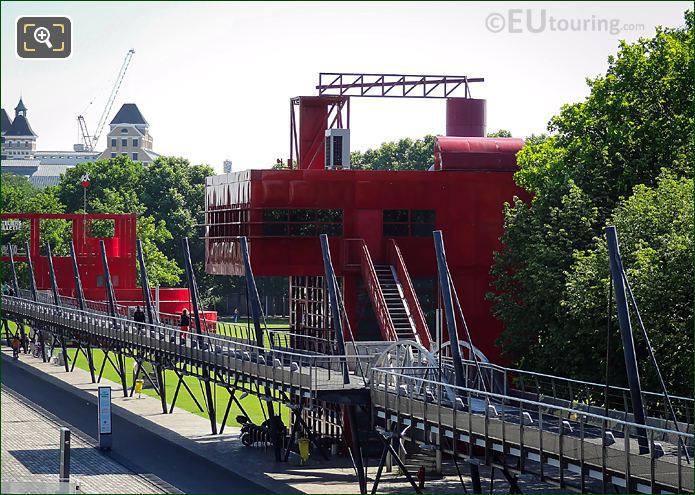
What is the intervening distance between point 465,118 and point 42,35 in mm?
31275

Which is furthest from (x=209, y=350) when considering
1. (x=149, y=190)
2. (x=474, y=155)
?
(x=149, y=190)

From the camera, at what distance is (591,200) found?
49094mm

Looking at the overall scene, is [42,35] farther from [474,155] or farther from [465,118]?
[465,118]

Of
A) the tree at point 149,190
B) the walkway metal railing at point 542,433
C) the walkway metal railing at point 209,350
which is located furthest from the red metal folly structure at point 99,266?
the walkway metal railing at point 542,433

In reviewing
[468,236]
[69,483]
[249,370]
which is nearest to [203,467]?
[249,370]

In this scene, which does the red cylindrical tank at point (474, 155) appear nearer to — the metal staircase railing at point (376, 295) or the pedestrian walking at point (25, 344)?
the metal staircase railing at point (376, 295)

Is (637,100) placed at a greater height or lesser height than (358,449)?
greater

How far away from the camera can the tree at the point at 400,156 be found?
13275 cm

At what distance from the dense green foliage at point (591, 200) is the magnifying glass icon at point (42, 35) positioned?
19000mm

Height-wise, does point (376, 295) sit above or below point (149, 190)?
below

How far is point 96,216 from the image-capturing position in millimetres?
95875

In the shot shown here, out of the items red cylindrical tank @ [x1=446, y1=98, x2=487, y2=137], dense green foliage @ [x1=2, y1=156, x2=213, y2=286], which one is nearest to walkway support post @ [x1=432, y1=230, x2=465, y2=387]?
red cylindrical tank @ [x1=446, y1=98, x2=487, y2=137]

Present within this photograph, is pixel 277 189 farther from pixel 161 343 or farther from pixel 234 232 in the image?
pixel 161 343

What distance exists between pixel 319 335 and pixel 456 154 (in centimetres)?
891
